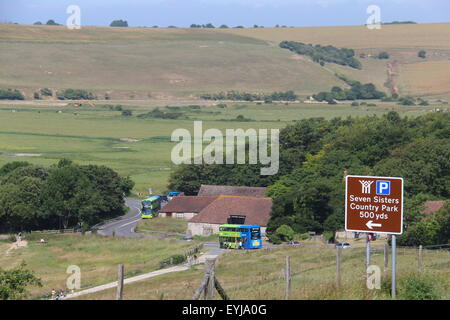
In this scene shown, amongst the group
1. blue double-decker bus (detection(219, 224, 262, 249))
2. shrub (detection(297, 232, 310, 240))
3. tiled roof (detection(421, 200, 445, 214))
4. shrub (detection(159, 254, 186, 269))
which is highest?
tiled roof (detection(421, 200, 445, 214))

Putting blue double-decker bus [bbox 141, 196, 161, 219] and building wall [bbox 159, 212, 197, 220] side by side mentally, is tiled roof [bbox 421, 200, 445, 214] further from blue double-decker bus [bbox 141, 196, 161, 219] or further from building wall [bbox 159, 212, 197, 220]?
blue double-decker bus [bbox 141, 196, 161, 219]

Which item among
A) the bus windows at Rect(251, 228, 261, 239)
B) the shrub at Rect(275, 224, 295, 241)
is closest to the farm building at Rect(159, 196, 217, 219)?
the shrub at Rect(275, 224, 295, 241)

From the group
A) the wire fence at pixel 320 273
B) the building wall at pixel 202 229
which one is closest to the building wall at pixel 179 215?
the building wall at pixel 202 229

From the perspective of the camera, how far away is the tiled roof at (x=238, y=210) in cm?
6222

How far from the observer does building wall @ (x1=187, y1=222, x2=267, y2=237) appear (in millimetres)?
61844

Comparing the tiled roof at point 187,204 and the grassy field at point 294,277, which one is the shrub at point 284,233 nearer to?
the grassy field at point 294,277

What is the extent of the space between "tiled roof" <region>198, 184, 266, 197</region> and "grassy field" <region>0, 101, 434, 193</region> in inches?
319

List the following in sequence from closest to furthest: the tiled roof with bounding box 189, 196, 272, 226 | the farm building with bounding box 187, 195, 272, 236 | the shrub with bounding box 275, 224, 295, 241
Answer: the shrub with bounding box 275, 224, 295, 241, the farm building with bounding box 187, 195, 272, 236, the tiled roof with bounding box 189, 196, 272, 226

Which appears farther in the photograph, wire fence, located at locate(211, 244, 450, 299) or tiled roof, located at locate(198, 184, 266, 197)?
tiled roof, located at locate(198, 184, 266, 197)

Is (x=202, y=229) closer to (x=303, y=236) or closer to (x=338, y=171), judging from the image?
(x=303, y=236)

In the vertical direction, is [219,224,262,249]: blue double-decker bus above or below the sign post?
below

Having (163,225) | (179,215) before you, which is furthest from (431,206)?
(179,215)
